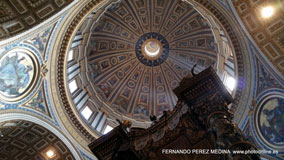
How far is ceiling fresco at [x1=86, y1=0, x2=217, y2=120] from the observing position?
20.5m

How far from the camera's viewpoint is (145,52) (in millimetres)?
24375

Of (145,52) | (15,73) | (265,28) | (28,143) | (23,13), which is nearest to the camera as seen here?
(23,13)

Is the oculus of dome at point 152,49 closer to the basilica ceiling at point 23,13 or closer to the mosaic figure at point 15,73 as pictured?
the mosaic figure at point 15,73

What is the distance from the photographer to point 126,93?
22359 mm

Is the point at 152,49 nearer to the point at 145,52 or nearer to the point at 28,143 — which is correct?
the point at 145,52

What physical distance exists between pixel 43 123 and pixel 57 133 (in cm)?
92

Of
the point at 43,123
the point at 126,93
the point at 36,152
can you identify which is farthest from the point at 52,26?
the point at 126,93

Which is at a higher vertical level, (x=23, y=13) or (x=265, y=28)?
(x=23, y=13)

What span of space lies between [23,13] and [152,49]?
16.3m

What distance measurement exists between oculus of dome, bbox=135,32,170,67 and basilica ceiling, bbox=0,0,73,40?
45.9 ft

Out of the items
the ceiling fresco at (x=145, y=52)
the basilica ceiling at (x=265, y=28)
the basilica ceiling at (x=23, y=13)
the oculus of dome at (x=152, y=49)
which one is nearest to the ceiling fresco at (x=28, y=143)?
the basilica ceiling at (x=23, y=13)

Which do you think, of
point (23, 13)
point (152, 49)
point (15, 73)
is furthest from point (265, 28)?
point (152, 49)

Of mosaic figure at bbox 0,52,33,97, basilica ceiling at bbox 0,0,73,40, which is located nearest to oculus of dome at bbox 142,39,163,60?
mosaic figure at bbox 0,52,33,97

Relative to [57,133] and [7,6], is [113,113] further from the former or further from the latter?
[7,6]
